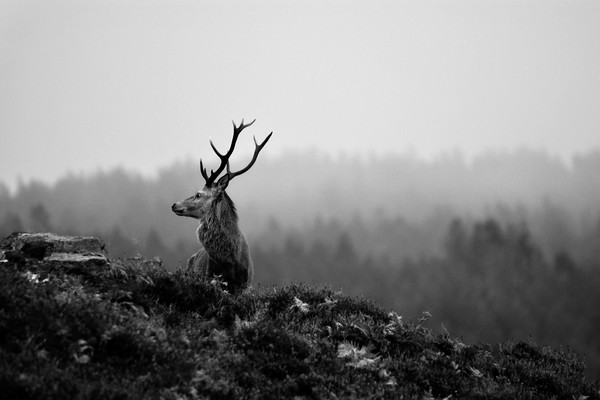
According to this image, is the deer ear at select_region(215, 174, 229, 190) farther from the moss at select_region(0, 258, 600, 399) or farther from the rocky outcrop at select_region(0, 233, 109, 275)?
the rocky outcrop at select_region(0, 233, 109, 275)

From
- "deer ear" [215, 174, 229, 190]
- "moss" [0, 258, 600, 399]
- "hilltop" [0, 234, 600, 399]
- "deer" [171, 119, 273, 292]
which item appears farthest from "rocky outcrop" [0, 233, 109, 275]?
"deer ear" [215, 174, 229, 190]

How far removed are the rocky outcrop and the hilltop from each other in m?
0.02

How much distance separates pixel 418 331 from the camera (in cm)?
1143

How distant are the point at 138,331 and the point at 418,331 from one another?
5.50 m

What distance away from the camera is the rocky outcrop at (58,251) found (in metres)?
10.2

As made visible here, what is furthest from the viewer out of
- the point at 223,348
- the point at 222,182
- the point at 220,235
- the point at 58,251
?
the point at 222,182

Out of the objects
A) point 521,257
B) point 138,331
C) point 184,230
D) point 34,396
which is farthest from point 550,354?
point 184,230

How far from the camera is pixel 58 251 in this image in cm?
1080

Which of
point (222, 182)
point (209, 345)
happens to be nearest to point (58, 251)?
point (209, 345)

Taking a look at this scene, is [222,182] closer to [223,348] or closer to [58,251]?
[58,251]

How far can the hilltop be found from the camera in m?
7.28

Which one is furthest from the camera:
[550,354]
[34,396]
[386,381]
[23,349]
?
[550,354]

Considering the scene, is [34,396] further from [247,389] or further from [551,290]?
[551,290]

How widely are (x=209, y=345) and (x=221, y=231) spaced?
633cm
